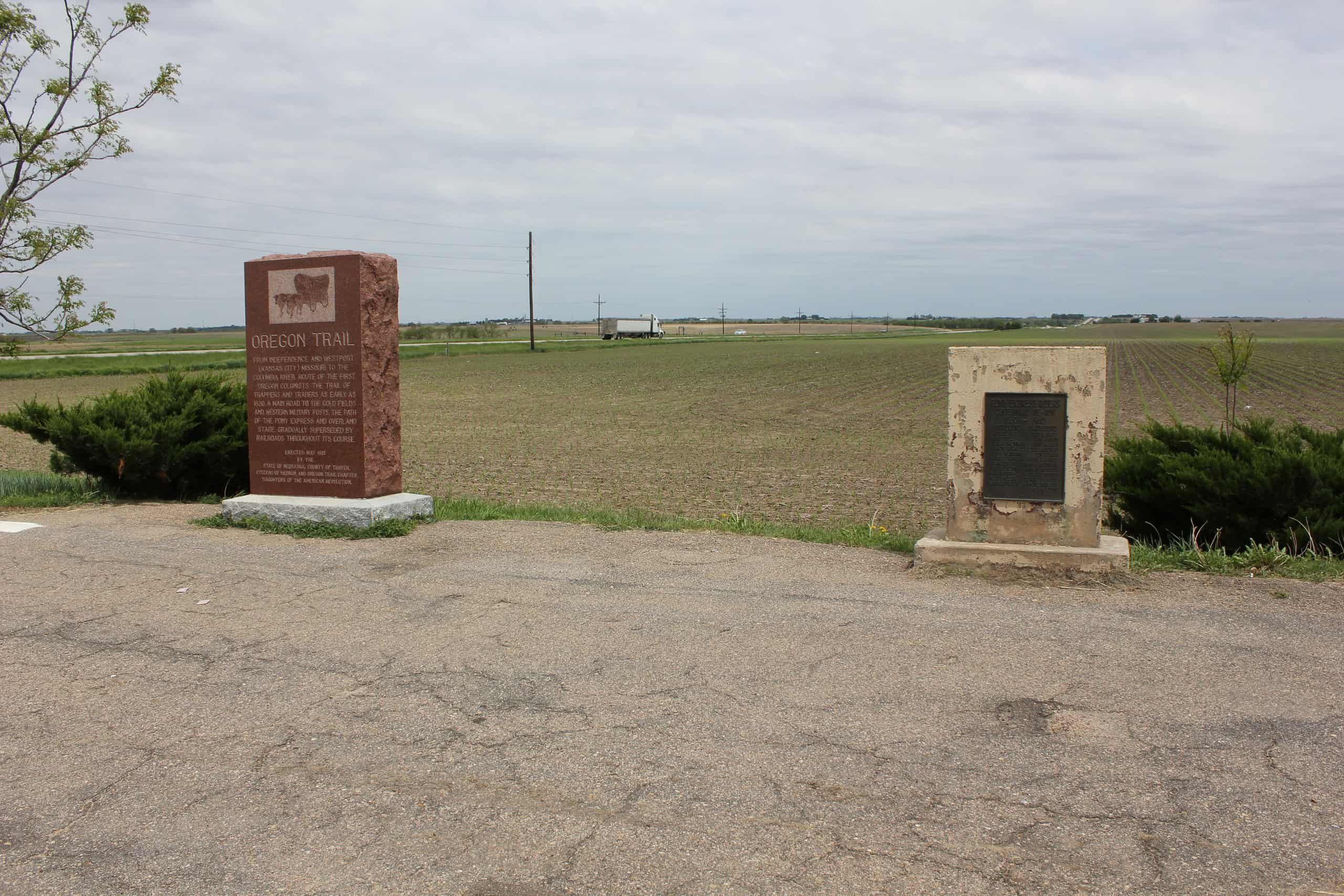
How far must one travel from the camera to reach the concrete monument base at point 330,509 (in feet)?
28.4

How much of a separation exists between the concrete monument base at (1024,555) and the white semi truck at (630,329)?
11427 centimetres

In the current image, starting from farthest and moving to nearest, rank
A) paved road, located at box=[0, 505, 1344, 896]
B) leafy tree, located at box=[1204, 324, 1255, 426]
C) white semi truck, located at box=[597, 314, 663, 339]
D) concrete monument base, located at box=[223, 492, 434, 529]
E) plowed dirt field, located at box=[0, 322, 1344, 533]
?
1. white semi truck, located at box=[597, 314, 663, 339]
2. plowed dirt field, located at box=[0, 322, 1344, 533]
3. leafy tree, located at box=[1204, 324, 1255, 426]
4. concrete monument base, located at box=[223, 492, 434, 529]
5. paved road, located at box=[0, 505, 1344, 896]

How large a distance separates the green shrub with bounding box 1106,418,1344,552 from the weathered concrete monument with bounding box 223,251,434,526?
19.8ft

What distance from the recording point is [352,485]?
9.02 metres

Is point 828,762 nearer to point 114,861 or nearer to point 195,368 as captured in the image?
point 114,861

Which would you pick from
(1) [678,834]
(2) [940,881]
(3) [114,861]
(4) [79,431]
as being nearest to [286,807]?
(3) [114,861]

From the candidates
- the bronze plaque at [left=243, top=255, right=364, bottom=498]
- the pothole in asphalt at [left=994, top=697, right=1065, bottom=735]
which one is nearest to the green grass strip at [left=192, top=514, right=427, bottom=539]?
the bronze plaque at [left=243, top=255, right=364, bottom=498]

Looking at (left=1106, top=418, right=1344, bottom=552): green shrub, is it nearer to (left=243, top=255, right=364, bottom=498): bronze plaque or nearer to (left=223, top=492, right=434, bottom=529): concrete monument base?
(left=223, top=492, right=434, bottom=529): concrete monument base

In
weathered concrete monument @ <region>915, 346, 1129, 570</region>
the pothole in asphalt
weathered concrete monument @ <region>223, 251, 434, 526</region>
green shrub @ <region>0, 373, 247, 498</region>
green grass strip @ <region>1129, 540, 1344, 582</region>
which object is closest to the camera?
the pothole in asphalt

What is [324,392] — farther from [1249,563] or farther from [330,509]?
[1249,563]

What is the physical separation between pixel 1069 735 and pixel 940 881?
1.33m

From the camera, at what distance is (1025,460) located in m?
7.04

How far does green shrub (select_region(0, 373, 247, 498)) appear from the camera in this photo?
10.4 m

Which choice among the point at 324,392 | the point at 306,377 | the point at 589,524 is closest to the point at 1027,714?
the point at 589,524
